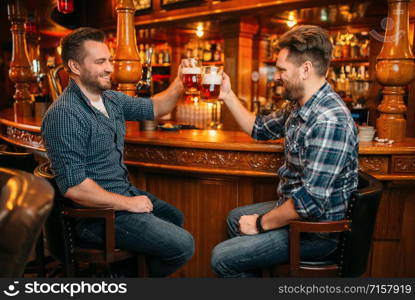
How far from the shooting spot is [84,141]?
171 centimetres

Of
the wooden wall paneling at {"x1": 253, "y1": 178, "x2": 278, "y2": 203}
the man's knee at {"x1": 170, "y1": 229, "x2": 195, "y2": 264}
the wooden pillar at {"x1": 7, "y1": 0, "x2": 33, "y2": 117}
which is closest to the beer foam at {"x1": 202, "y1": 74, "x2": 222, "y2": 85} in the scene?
the wooden wall paneling at {"x1": 253, "y1": 178, "x2": 278, "y2": 203}

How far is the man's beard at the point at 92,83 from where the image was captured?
Result: 6.09 feet

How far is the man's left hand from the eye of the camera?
1.68 meters

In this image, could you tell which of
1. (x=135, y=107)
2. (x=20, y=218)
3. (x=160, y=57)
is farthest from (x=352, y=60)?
(x=20, y=218)

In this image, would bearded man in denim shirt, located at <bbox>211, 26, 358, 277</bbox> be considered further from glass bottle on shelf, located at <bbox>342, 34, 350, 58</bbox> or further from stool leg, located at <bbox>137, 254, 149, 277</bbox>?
glass bottle on shelf, located at <bbox>342, 34, 350, 58</bbox>

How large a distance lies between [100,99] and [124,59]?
911 mm

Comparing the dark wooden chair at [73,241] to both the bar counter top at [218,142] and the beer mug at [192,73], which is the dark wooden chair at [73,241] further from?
the beer mug at [192,73]

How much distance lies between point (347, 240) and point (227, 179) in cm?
93

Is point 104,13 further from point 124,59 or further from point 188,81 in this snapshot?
point 188,81

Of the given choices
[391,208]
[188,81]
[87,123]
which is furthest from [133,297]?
[391,208]

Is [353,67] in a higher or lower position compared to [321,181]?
higher

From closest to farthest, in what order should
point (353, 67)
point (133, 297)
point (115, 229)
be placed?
point (133, 297) < point (115, 229) < point (353, 67)

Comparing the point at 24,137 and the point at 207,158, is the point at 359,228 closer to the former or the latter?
the point at 207,158

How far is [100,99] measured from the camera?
1.96m
